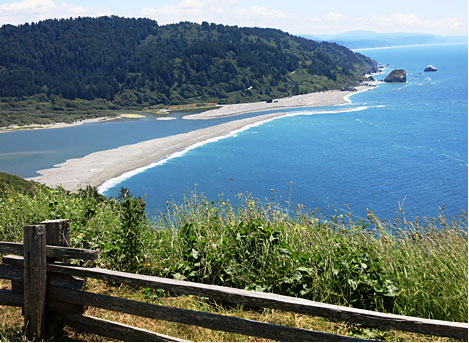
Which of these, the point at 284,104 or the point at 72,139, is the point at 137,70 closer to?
the point at 284,104

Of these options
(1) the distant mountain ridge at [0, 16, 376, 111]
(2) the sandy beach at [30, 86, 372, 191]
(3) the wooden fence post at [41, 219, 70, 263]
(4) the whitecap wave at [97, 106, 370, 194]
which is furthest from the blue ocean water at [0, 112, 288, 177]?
(3) the wooden fence post at [41, 219, 70, 263]

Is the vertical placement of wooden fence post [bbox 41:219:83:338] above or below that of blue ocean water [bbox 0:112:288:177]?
above

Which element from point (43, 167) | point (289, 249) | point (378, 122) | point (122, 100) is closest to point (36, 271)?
point (289, 249)

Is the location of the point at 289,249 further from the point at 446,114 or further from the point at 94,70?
the point at 94,70

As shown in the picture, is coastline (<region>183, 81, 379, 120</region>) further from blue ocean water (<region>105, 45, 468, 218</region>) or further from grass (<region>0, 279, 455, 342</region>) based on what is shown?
grass (<region>0, 279, 455, 342</region>)

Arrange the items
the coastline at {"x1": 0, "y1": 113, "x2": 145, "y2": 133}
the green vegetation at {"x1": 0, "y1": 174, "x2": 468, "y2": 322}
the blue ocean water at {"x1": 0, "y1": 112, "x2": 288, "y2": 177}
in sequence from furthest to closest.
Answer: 1. the coastline at {"x1": 0, "y1": 113, "x2": 145, "y2": 133}
2. the blue ocean water at {"x1": 0, "y1": 112, "x2": 288, "y2": 177}
3. the green vegetation at {"x1": 0, "y1": 174, "x2": 468, "y2": 322}

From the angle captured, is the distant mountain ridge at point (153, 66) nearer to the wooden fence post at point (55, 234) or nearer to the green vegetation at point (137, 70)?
the green vegetation at point (137, 70)
